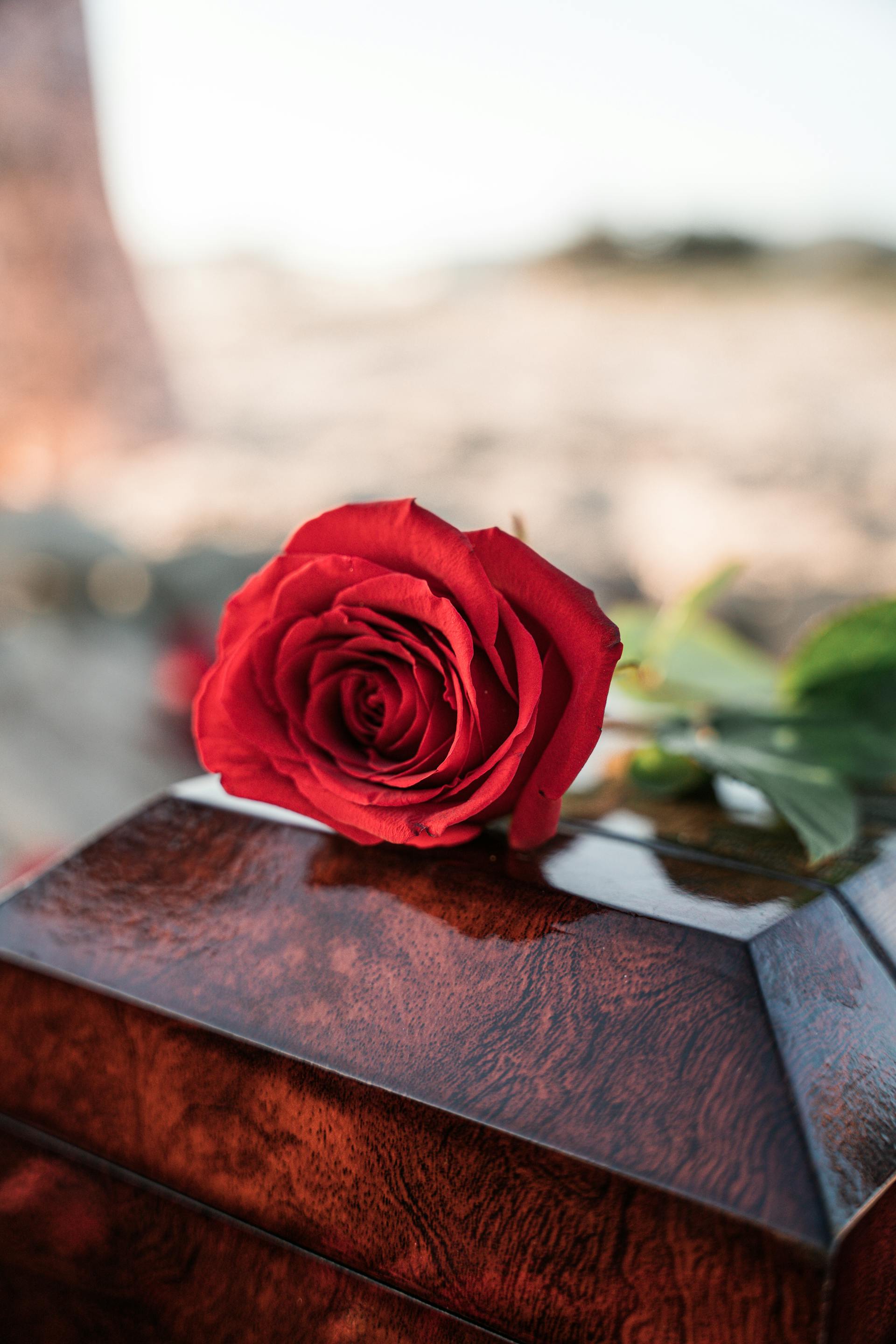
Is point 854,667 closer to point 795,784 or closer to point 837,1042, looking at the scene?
point 795,784

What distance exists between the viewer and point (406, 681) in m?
0.32

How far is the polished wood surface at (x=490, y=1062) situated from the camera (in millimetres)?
227

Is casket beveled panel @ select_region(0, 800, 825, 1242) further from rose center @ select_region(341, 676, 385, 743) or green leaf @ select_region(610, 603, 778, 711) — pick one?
green leaf @ select_region(610, 603, 778, 711)

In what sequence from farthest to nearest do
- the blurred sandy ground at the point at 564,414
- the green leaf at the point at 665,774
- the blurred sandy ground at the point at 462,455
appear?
the blurred sandy ground at the point at 564,414 → the blurred sandy ground at the point at 462,455 → the green leaf at the point at 665,774

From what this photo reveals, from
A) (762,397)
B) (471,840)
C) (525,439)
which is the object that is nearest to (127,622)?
(525,439)

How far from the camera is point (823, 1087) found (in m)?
0.24

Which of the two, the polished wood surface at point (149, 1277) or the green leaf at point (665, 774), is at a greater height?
the green leaf at point (665, 774)

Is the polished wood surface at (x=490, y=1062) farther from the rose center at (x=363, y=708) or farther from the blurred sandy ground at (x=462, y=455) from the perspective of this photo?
the blurred sandy ground at (x=462, y=455)

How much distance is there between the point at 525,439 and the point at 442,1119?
3.06 metres

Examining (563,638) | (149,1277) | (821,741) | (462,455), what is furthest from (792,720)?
(462,455)

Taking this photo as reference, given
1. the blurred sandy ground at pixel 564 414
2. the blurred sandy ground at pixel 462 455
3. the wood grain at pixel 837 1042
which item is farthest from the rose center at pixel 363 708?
the blurred sandy ground at pixel 564 414

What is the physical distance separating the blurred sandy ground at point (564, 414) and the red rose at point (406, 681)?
2.04 m

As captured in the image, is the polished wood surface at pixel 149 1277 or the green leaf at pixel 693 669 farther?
the green leaf at pixel 693 669

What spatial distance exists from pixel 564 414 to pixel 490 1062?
3.11 metres
